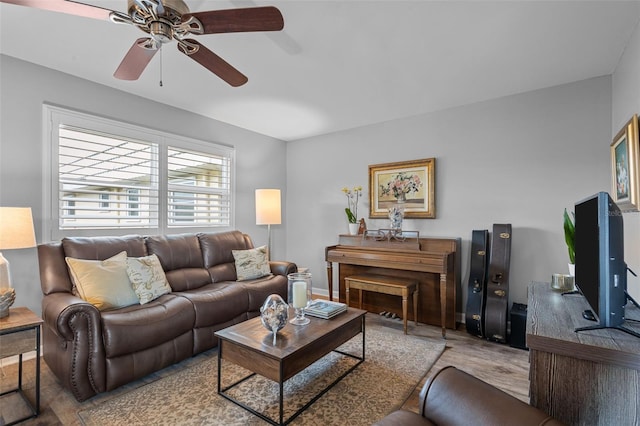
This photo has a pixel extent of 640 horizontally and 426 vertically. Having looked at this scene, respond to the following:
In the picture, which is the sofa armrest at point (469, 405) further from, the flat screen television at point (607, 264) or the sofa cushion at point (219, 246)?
the sofa cushion at point (219, 246)

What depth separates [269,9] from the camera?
1491 millimetres

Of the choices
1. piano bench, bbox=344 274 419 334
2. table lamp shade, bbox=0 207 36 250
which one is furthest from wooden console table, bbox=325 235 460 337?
table lamp shade, bbox=0 207 36 250

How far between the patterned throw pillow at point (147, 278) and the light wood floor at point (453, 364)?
2.00 ft

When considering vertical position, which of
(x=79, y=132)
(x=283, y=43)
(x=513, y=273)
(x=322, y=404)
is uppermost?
(x=283, y=43)

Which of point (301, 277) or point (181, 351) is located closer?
point (301, 277)

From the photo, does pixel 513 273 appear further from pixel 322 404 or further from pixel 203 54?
pixel 203 54

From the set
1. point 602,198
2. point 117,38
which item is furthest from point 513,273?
point 117,38

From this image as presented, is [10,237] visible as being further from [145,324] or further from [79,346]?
[145,324]

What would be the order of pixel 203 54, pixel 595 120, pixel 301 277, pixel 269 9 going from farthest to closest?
pixel 595 120 < pixel 301 277 < pixel 203 54 < pixel 269 9

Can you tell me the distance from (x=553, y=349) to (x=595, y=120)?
2748mm

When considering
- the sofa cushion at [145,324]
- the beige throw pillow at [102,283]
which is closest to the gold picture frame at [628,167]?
the sofa cushion at [145,324]

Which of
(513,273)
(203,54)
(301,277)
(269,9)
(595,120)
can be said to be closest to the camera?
(269,9)

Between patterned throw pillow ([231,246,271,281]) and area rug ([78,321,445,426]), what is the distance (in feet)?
3.15

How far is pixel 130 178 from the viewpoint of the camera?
3.36 metres
